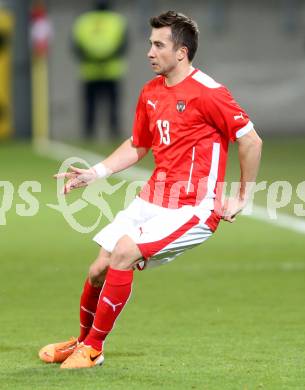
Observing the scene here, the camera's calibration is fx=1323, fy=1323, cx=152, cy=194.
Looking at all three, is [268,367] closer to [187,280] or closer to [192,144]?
[192,144]

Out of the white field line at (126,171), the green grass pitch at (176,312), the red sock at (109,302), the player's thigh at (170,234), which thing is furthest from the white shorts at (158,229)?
the white field line at (126,171)

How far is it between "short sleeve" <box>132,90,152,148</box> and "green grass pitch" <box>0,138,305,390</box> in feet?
3.88

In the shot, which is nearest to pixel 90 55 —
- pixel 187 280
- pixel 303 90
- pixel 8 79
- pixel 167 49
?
pixel 8 79

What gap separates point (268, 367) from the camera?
699 cm

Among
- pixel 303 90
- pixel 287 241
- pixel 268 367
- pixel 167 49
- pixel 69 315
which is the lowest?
pixel 303 90

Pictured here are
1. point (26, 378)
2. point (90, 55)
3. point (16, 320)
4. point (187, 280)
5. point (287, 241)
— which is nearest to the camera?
point (26, 378)

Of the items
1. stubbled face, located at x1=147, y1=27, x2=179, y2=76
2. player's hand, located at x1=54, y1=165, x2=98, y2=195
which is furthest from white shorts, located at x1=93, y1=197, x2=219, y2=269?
stubbled face, located at x1=147, y1=27, x2=179, y2=76

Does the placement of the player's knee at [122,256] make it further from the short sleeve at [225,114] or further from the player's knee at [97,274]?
the short sleeve at [225,114]

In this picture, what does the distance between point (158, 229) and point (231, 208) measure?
1.40 feet

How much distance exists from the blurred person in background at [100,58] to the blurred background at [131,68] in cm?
11

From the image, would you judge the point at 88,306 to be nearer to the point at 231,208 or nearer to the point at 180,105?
the point at 231,208

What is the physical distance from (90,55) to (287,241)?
12047mm

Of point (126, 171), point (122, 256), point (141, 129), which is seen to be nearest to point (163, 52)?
point (141, 129)

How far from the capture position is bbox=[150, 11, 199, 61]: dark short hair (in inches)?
275
